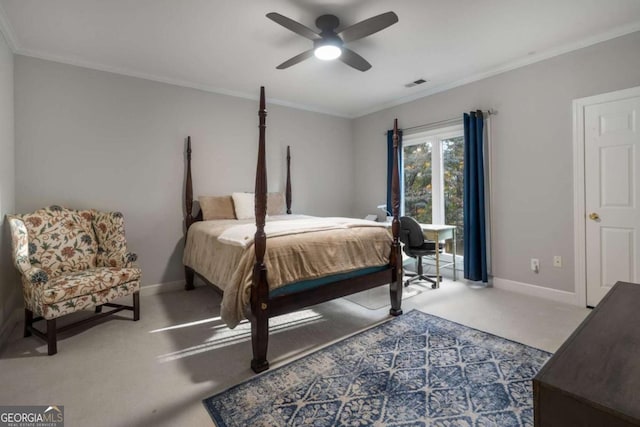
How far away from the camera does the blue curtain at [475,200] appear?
3.63 meters

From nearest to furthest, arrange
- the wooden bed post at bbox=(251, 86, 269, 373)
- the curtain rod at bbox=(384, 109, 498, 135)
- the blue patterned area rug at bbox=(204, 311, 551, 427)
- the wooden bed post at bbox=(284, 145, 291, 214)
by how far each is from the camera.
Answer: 1. the blue patterned area rug at bbox=(204, 311, 551, 427)
2. the wooden bed post at bbox=(251, 86, 269, 373)
3. the curtain rod at bbox=(384, 109, 498, 135)
4. the wooden bed post at bbox=(284, 145, 291, 214)

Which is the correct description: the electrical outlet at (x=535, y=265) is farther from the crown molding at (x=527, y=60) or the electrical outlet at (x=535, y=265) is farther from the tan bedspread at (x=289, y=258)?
the crown molding at (x=527, y=60)

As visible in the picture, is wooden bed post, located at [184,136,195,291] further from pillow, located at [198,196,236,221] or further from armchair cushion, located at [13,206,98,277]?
armchair cushion, located at [13,206,98,277]

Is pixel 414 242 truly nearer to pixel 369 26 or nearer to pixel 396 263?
pixel 396 263

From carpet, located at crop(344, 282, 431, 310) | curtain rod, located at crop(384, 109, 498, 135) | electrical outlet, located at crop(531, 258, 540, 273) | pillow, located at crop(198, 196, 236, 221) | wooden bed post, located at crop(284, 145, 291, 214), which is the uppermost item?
curtain rod, located at crop(384, 109, 498, 135)

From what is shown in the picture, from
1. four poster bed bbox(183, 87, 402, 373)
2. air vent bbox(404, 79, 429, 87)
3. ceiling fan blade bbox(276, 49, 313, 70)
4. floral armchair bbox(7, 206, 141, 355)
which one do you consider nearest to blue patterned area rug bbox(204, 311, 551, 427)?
four poster bed bbox(183, 87, 402, 373)

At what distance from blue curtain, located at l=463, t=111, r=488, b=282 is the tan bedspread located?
4.61 feet

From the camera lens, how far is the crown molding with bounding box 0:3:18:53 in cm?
240

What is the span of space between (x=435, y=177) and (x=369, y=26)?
2.59 meters

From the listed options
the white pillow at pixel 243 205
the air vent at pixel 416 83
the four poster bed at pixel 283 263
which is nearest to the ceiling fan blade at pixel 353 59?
the four poster bed at pixel 283 263

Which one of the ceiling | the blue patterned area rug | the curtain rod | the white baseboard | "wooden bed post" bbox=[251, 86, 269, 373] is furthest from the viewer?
the curtain rod

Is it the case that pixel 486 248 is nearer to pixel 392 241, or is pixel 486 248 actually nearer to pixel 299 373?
pixel 392 241

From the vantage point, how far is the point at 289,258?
2.21m

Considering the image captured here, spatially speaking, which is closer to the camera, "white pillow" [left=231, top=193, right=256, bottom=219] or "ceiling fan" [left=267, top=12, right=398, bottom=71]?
"ceiling fan" [left=267, top=12, right=398, bottom=71]
